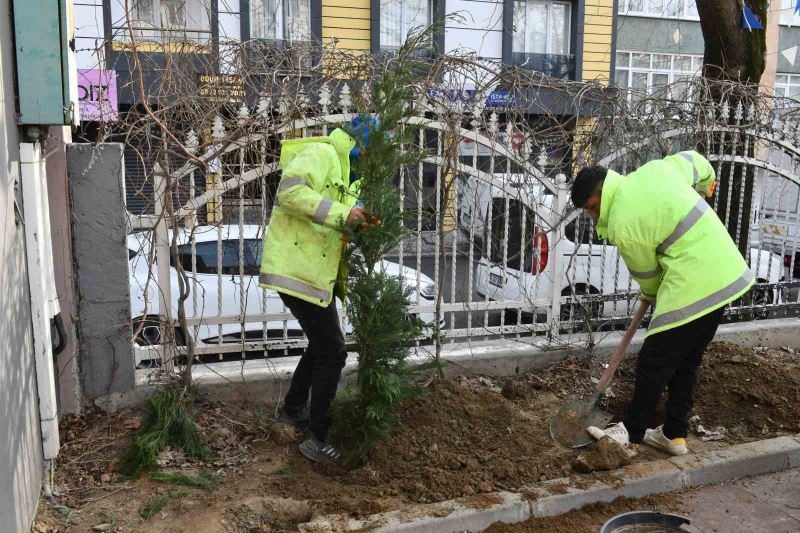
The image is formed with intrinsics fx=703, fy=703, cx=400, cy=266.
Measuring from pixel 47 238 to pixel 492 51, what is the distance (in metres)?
14.5

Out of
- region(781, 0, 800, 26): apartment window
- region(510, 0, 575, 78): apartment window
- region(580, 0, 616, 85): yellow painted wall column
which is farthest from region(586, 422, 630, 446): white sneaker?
region(781, 0, 800, 26): apartment window

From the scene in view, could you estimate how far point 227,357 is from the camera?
16.2 ft

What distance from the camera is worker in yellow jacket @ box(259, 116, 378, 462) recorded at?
360cm

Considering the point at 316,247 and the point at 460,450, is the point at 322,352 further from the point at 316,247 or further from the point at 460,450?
the point at 460,450

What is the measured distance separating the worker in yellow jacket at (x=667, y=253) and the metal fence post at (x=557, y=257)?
120cm

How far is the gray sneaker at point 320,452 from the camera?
12.7ft

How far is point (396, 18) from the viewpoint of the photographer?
1608 centimetres

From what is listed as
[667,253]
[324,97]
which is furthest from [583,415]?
[324,97]

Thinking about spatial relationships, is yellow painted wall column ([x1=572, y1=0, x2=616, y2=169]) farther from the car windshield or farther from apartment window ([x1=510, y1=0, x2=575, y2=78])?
the car windshield

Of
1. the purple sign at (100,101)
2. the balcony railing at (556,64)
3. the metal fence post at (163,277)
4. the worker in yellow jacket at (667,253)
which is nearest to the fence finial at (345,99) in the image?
the metal fence post at (163,277)

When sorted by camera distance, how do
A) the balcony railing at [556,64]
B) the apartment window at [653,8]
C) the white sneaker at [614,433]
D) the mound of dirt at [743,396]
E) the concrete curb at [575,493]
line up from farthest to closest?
the apartment window at [653,8] → the balcony railing at [556,64] → the mound of dirt at [743,396] → the white sneaker at [614,433] → the concrete curb at [575,493]

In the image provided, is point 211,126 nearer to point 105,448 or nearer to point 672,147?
point 105,448

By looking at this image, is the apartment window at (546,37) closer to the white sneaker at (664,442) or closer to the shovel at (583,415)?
the shovel at (583,415)

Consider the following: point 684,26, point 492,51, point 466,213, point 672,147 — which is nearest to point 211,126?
point 466,213
